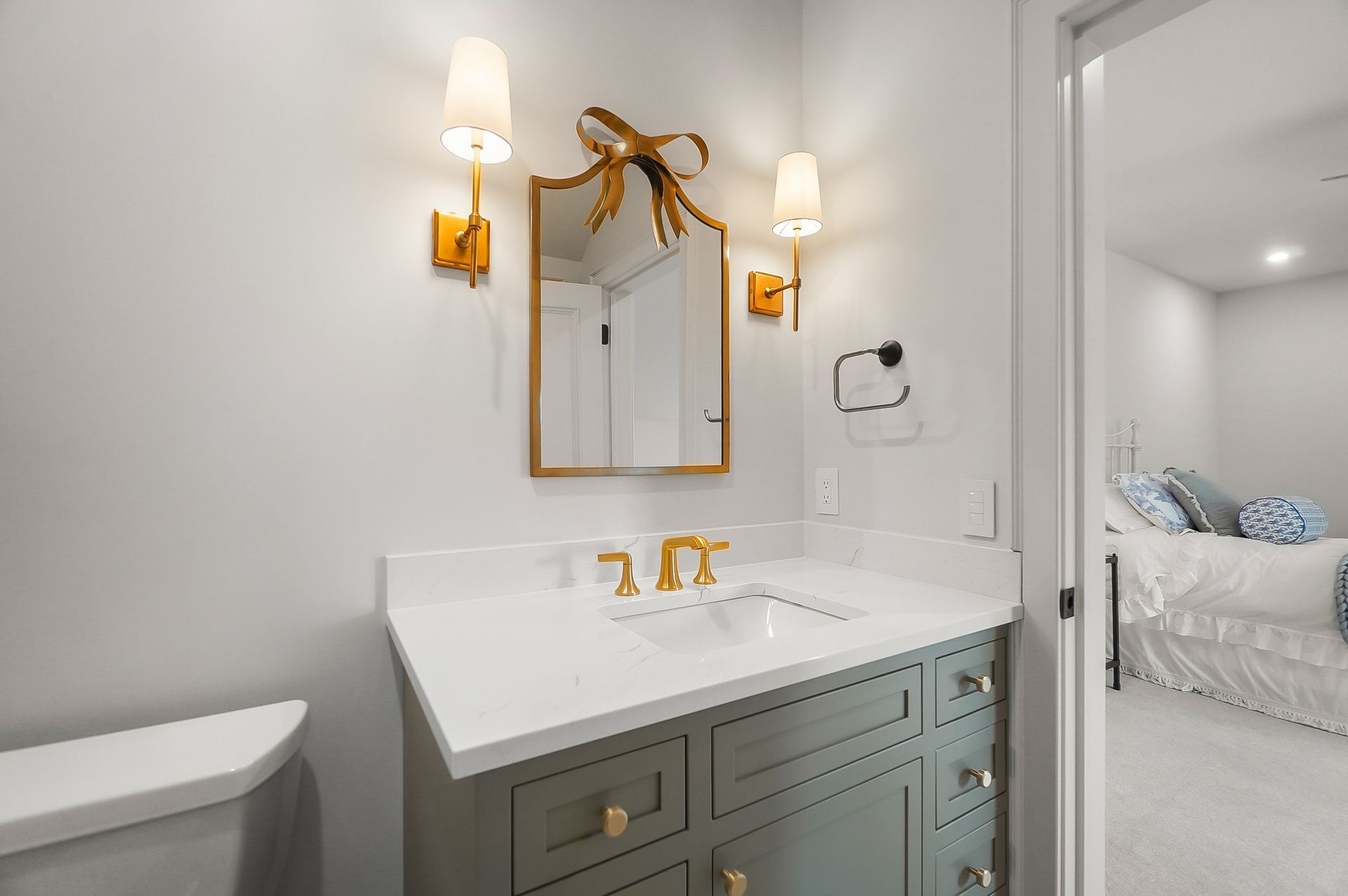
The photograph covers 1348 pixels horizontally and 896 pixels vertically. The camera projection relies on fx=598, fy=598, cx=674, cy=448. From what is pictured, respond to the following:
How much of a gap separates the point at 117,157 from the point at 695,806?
1367 millimetres

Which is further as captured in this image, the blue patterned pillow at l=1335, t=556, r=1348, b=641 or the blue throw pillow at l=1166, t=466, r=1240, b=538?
the blue throw pillow at l=1166, t=466, r=1240, b=538

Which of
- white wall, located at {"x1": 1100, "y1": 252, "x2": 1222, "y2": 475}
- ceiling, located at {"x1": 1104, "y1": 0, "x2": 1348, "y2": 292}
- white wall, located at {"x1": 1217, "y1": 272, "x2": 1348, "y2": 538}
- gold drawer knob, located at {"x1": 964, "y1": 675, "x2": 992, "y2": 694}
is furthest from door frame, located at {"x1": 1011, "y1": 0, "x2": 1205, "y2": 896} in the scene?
white wall, located at {"x1": 1217, "y1": 272, "x2": 1348, "y2": 538}

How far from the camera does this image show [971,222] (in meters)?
1.30

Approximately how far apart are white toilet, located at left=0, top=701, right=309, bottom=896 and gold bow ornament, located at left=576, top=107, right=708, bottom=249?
1.19m

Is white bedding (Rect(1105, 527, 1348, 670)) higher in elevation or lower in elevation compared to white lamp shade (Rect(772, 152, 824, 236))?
lower

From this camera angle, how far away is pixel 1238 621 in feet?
8.70

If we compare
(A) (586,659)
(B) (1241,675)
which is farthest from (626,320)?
(B) (1241,675)

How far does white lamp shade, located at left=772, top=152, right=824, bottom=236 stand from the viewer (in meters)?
1.51

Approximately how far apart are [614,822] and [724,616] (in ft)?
2.15

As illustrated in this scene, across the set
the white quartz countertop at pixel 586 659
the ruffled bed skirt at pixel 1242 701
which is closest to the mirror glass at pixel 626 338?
the white quartz countertop at pixel 586 659

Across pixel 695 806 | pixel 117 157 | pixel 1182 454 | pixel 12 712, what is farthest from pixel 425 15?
pixel 1182 454

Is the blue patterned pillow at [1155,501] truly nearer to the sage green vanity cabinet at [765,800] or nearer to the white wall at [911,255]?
the white wall at [911,255]

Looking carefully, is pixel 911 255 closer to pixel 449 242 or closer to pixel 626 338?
pixel 626 338

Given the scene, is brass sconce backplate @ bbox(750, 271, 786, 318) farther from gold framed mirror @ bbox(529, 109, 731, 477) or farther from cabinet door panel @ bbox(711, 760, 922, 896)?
cabinet door panel @ bbox(711, 760, 922, 896)
